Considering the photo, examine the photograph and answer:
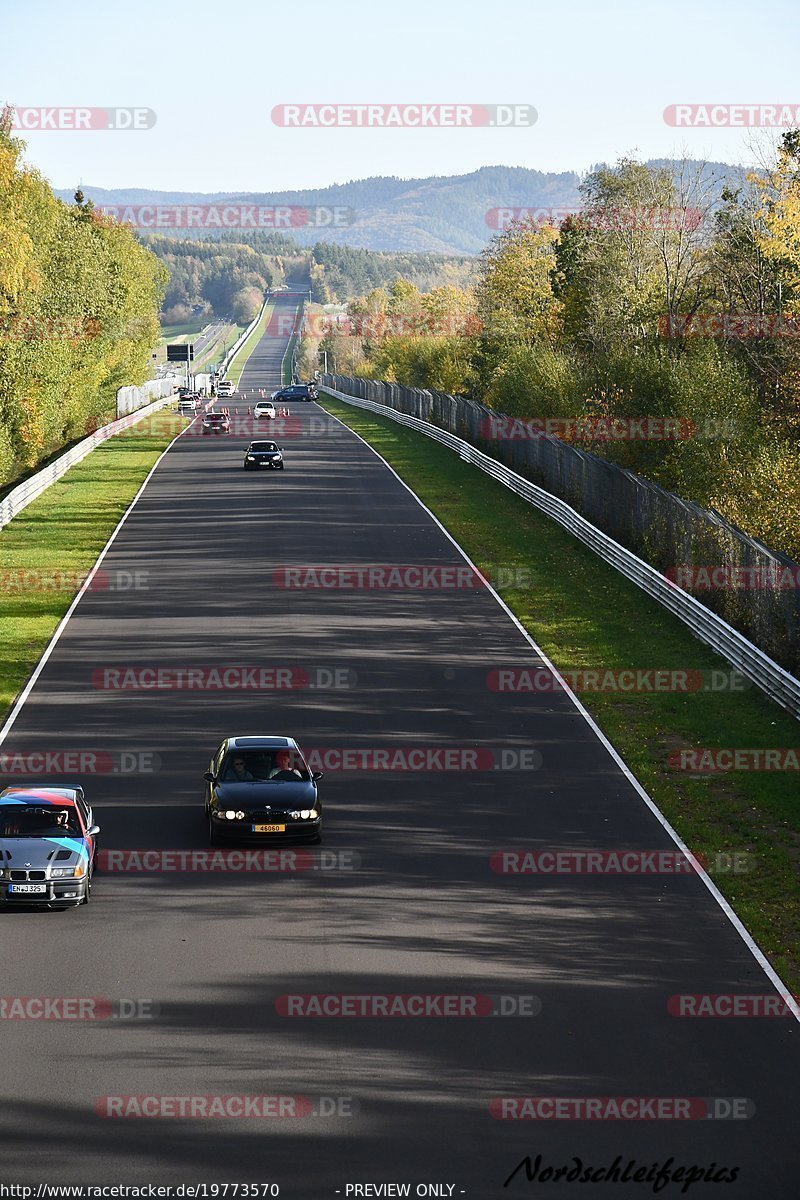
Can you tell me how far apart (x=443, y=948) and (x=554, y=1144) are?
4812 mm

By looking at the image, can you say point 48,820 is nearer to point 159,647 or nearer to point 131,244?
point 159,647

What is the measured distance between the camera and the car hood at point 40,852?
1880cm

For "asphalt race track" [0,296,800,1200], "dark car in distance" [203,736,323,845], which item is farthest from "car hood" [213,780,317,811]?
"asphalt race track" [0,296,800,1200]

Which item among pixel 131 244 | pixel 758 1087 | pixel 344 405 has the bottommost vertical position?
pixel 758 1087

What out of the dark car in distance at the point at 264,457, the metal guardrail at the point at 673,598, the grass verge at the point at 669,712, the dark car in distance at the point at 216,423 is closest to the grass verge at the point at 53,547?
the dark car in distance at the point at 264,457

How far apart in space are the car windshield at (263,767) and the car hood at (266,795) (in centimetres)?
15

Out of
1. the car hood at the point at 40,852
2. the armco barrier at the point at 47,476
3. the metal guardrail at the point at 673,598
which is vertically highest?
the armco barrier at the point at 47,476

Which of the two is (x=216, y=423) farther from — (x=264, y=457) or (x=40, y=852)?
(x=40, y=852)

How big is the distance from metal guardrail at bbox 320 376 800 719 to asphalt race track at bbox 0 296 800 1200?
4390mm

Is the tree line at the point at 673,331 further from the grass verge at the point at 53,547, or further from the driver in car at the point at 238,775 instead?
the driver in car at the point at 238,775

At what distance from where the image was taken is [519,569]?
44.1 m

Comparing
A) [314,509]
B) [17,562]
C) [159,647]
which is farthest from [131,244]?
[159,647]

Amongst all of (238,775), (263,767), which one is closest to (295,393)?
(263,767)

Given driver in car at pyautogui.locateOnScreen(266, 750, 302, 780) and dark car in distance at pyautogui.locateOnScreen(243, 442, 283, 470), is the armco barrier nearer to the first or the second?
dark car in distance at pyautogui.locateOnScreen(243, 442, 283, 470)
